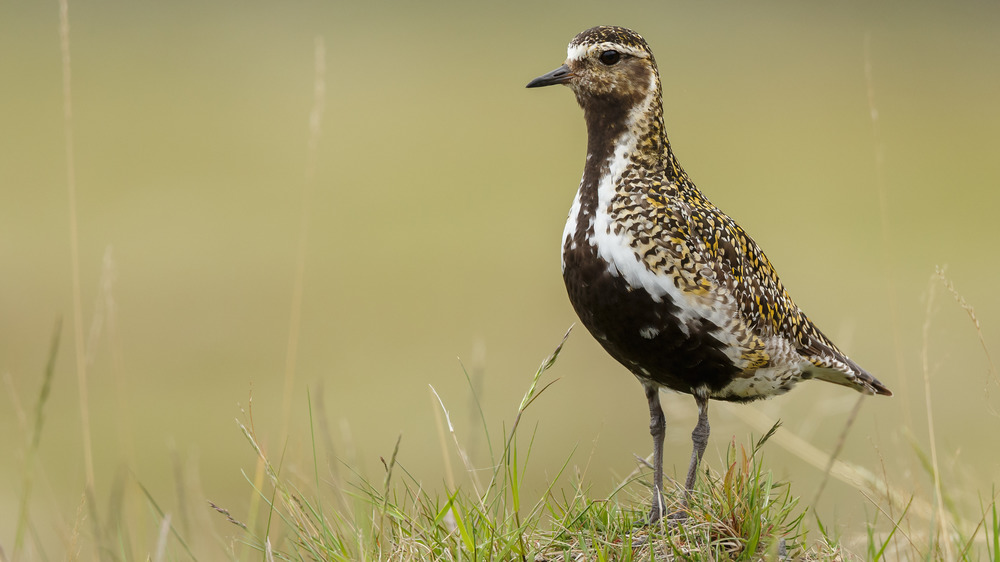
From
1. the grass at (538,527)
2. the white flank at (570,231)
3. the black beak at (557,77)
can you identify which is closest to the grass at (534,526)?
the grass at (538,527)

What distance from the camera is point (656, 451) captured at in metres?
4.59

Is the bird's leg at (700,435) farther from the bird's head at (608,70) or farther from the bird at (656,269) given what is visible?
the bird's head at (608,70)

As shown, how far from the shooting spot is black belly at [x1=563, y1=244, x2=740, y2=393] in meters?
4.36

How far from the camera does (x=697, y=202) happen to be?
4.80 m

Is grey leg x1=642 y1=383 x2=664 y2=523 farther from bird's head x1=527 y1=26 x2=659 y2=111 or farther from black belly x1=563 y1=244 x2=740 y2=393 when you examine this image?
bird's head x1=527 y1=26 x2=659 y2=111

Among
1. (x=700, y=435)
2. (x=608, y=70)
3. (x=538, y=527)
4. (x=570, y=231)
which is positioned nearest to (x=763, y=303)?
(x=700, y=435)

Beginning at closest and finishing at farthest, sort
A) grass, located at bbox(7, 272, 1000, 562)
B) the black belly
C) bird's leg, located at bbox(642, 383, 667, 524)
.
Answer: grass, located at bbox(7, 272, 1000, 562)
bird's leg, located at bbox(642, 383, 667, 524)
the black belly

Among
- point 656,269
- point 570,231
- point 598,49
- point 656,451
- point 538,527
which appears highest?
point 598,49

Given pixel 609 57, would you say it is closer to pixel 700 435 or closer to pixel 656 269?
pixel 656 269

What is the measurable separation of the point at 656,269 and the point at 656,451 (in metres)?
0.79

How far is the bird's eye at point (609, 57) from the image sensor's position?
4.66 m

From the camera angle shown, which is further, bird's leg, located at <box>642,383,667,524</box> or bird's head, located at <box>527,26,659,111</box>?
bird's head, located at <box>527,26,659,111</box>

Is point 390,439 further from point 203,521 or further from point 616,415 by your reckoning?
point 203,521

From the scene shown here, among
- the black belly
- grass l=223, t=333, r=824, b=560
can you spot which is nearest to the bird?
the black belly
